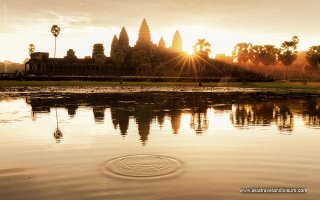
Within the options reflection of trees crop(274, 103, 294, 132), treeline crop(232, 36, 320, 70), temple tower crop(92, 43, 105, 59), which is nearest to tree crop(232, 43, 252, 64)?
treeline crop(232, 36, 320, 70)

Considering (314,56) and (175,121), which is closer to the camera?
(175,121)

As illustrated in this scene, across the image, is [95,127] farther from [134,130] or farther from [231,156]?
[231,156]

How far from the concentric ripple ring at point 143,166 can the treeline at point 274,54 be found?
11249 cm

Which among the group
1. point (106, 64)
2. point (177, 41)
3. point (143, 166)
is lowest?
point (143, 166)

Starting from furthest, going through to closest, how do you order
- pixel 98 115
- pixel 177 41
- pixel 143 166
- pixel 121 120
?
1. pixel 177 41
2. pixel 98 115
3. pixel 121 120
4. pixel 143 166

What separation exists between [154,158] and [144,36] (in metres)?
126

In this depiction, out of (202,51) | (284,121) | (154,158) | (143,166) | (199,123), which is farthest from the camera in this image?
(202,51)

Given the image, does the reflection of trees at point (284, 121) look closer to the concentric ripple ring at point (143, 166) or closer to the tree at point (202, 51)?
the concentric ripple ring at point (143, 166)

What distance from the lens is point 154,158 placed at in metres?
10.3

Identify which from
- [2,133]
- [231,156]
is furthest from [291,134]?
[2,133]

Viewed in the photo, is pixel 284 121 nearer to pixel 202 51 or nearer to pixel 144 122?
pixel 144 122

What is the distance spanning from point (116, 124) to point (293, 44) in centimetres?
10780

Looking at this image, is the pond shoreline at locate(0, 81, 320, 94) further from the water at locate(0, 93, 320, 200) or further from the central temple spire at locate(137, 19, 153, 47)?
the central temple spire at locate(137, 19, 153, 47)

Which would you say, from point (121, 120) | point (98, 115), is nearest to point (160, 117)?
point (121, 120)
